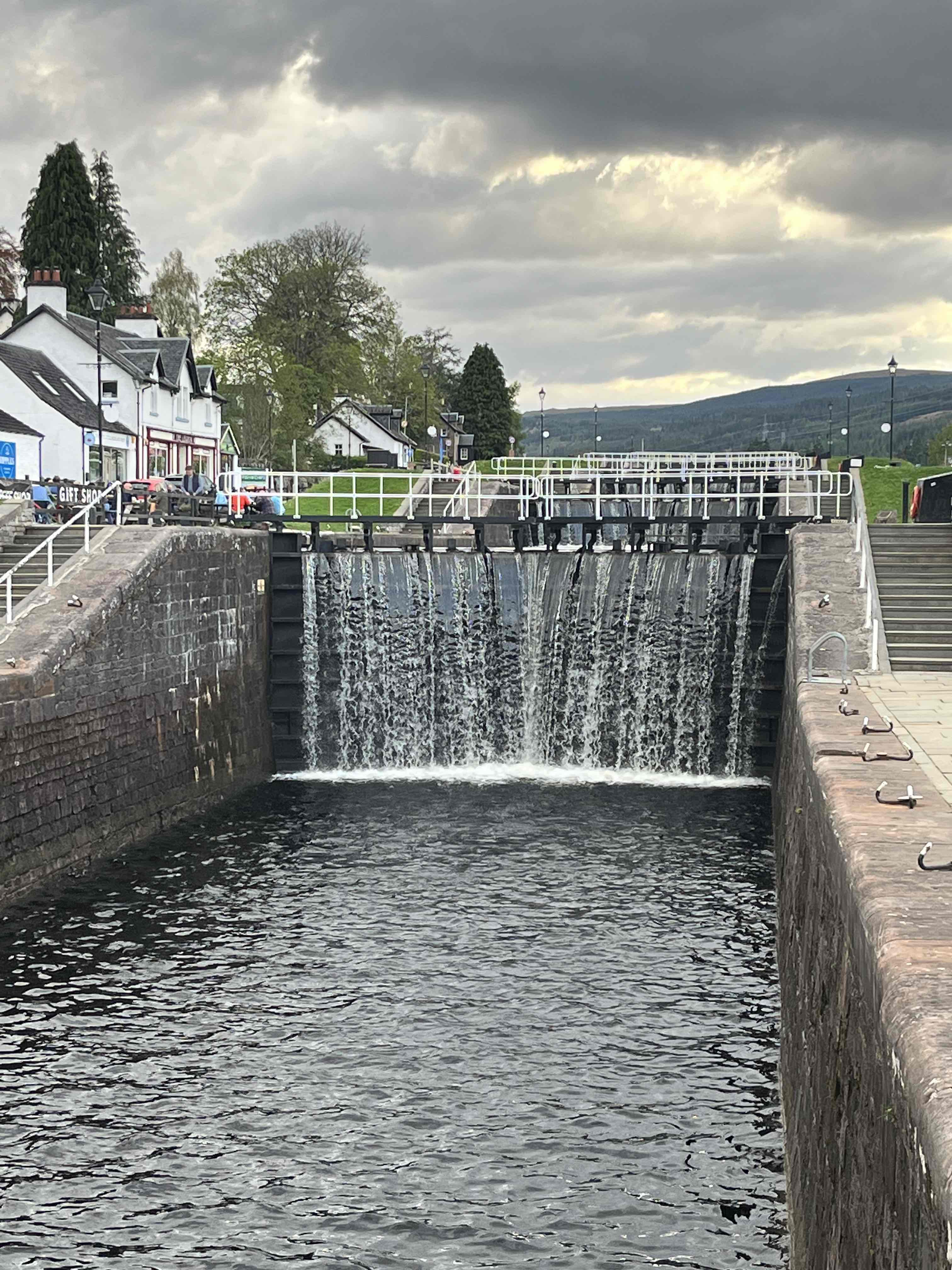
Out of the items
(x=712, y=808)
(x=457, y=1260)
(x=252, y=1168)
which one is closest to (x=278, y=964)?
(x=252, y=1168)

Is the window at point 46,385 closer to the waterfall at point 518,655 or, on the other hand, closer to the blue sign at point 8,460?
the blue sign at point 8,460

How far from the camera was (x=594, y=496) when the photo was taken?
28078mm

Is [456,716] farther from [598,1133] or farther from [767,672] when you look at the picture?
[598,1133]

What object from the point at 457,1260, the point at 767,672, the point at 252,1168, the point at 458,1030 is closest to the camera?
the point at 457,1260

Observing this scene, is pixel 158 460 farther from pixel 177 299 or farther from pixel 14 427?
pixel 177 299

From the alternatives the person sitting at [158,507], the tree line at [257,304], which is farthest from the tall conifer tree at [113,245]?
the person sitting at [158,507]

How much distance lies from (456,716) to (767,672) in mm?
5870

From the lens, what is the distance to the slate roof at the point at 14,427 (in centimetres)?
4647

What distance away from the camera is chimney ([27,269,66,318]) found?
59.5m

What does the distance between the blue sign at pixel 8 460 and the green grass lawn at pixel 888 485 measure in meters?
25.1

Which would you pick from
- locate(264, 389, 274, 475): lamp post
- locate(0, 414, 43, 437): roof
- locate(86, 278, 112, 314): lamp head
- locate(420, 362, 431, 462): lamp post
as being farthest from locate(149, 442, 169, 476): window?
locate(86, 278, 112, 314): lamp head

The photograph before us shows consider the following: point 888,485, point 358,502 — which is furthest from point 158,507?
point 888,485

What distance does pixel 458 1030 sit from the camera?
13211 mm

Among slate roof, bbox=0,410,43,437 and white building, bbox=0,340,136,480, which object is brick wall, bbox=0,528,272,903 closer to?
slate roof, bbox=0,410,43,437
